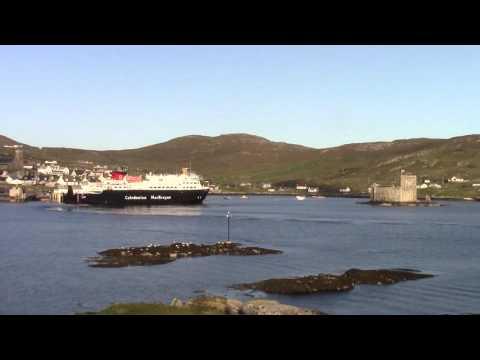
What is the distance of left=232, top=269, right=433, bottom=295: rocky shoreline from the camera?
21188mm

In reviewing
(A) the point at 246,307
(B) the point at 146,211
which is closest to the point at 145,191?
(B) the point at 146,211

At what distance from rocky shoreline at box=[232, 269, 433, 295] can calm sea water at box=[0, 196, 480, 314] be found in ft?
2.01

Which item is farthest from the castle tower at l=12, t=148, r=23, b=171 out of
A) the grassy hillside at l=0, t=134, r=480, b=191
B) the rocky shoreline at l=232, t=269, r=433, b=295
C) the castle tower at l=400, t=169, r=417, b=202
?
the rocky shoreline at l=232, t=269, r=433, b=295

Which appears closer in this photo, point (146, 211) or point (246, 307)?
point (246, 307)

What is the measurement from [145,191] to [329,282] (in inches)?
2299

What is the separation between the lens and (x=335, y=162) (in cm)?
16975

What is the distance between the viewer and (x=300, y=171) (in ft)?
543

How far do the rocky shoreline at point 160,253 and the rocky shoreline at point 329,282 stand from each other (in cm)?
765

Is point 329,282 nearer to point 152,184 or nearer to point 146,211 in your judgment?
point 146,211
